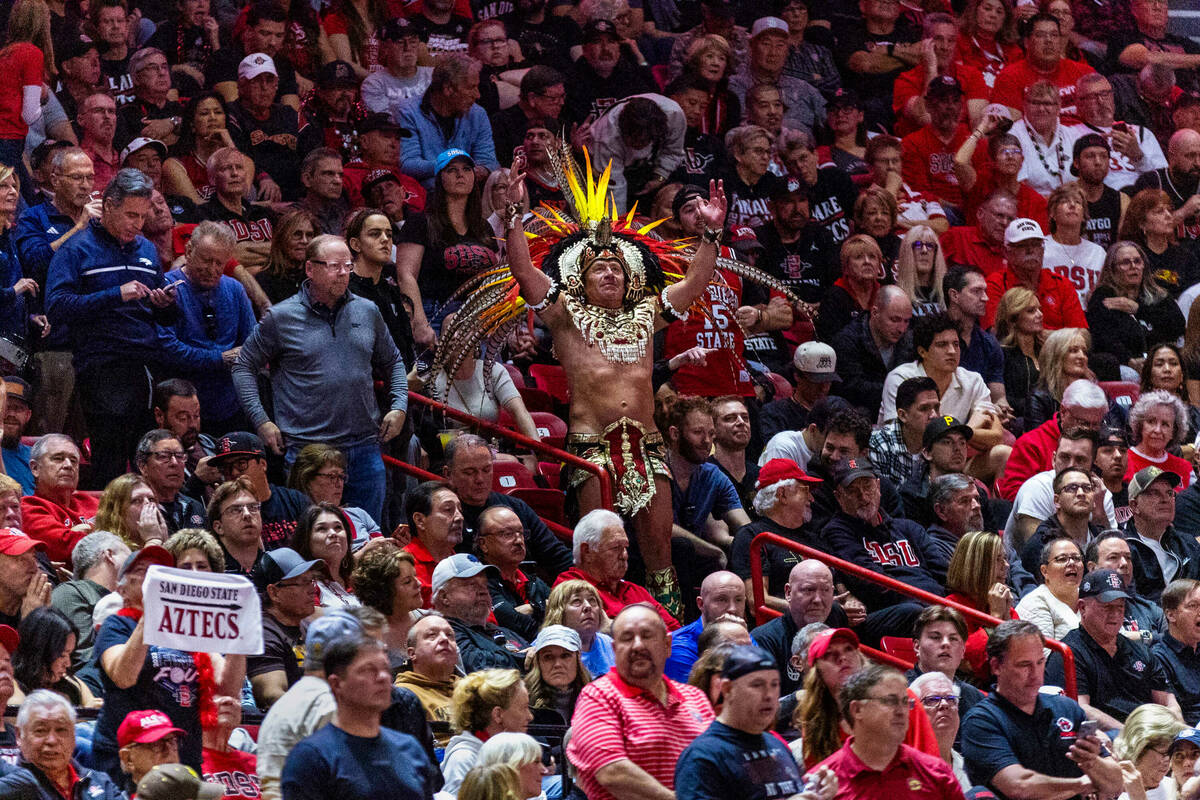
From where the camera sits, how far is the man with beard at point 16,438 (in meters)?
9.66

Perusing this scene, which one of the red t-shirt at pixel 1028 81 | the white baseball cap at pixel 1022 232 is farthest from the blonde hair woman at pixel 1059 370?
the red t-shirt at pixel 1028 81

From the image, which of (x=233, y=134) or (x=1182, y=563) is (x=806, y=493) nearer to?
(x=1182, y=563)

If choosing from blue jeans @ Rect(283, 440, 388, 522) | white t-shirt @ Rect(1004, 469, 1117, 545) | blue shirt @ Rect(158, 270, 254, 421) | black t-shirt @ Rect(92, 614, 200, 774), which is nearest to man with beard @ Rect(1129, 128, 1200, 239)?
white t-shirt @ Rect(1004, 469, 1117, 545)

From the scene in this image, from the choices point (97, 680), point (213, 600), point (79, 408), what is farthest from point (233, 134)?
point (213, 600)

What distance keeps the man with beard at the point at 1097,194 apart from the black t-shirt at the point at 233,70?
18.8ft

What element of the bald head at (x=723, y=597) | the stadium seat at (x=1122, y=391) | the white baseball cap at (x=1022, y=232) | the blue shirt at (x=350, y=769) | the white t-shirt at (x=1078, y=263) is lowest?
the stadium seat at (x=1122, y=391)

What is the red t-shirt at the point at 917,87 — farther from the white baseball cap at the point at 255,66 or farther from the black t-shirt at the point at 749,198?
the white baseball cap at the point at 255,66

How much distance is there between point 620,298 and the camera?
11094 mm

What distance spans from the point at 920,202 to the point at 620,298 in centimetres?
443

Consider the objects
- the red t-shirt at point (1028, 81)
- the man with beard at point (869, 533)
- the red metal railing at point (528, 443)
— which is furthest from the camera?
the red t-shirt at point (1028, 81)

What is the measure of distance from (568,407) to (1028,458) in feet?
8.79

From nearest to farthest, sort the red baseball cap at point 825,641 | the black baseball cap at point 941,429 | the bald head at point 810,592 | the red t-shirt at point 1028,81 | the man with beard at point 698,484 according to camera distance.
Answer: the red baseball cap at point 825,641, the bald head at point 810,592, the man with beard at point 698,484, the black baseball cap at point 941,429, the red t-shirt at point 1028,81

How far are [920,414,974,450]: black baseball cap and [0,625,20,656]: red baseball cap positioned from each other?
18.7 ft

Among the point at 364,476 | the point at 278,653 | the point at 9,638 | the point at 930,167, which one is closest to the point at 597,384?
the point at 364,476
